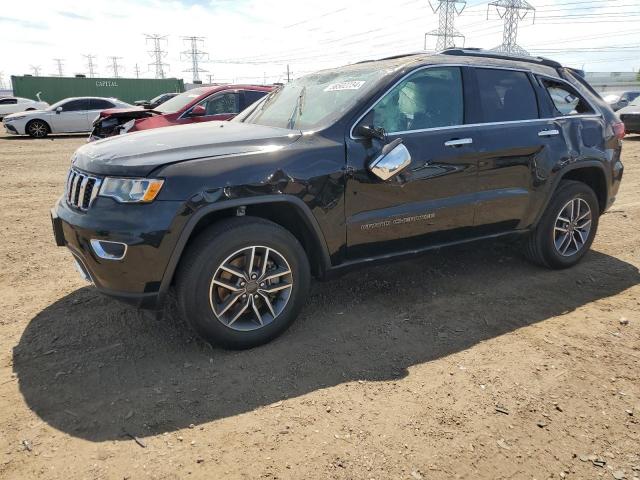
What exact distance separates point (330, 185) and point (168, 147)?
1.04 meters

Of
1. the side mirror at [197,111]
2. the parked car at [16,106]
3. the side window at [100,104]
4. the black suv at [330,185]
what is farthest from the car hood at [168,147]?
the parked car at [16,106]

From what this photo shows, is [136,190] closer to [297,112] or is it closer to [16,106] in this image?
[297,112]

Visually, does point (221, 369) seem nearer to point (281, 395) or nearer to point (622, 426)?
point (281, 395)

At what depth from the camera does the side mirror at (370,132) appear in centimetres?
340

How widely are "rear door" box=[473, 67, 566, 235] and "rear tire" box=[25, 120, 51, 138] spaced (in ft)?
59.6

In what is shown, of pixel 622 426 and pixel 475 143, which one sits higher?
pixel 475 143

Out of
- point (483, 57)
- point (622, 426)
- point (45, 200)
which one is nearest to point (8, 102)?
point (45, 200)

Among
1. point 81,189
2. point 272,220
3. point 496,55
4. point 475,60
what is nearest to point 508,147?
point 475,60

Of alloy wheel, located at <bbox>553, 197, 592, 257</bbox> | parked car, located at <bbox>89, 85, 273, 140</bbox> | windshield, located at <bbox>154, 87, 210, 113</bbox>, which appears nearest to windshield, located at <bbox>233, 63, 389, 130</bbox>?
alloy wheel, located at <bbox>553, 197, 592, 257</bbox>

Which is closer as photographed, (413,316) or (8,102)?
(413,316)

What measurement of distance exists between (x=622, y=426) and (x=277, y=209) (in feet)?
7.46

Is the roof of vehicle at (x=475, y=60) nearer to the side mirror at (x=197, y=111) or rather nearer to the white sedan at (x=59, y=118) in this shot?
the side mirror at (x=197, y=111)

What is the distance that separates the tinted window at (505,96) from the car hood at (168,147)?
5.47ft

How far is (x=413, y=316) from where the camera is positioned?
3.81 metres
